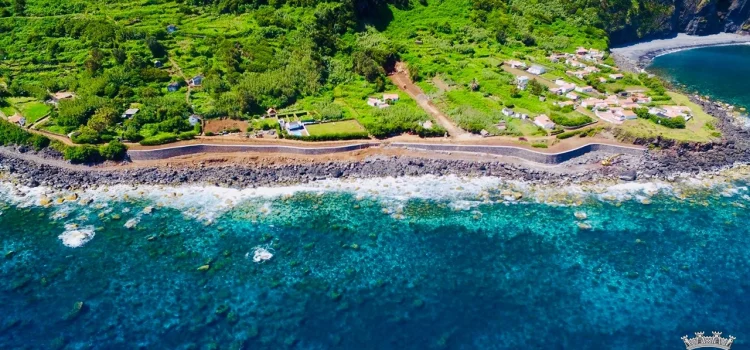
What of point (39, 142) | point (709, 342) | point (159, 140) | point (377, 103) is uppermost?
point (377, 103)

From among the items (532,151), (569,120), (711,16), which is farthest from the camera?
(711,16)

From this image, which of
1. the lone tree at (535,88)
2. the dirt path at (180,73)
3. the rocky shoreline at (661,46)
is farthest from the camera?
the rocky shoreline at (661,46)

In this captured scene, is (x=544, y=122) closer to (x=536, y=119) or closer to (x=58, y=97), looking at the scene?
(x=536, y=119)

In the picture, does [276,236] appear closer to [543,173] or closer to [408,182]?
[408,182]

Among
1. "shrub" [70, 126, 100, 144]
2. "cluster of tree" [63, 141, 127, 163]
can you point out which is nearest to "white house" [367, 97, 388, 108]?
"cluster of tree" [63, 141, 127, 163]

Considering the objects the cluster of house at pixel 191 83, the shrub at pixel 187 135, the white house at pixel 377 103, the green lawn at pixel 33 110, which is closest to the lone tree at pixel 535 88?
the white house at pixel 377 103

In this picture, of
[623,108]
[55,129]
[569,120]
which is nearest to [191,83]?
[55,129]

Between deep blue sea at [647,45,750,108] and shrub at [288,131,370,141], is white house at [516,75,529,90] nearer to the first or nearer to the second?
shrub at [288,131,370,141]

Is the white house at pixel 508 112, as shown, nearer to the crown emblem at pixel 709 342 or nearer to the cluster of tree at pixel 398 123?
the cluster of tree at pixel 398 123
